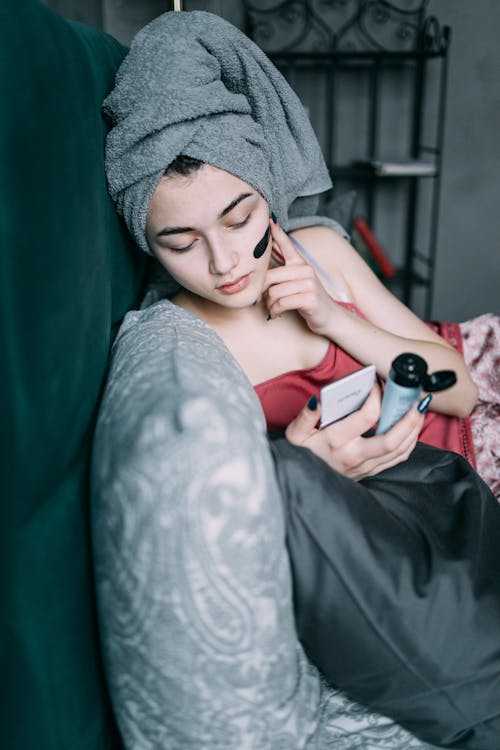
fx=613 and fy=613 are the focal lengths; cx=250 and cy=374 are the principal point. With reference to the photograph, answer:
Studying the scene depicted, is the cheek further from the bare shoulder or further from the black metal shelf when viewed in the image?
the black metal shelf

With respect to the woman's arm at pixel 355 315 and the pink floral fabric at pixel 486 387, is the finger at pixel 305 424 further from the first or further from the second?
the pink floral fabric at pixel 486 387

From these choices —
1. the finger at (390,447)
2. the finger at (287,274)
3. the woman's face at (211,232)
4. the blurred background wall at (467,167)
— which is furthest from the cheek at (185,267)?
the blurred background wall at (467,167)

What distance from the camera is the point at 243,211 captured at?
94cm

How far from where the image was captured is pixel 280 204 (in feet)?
3.59

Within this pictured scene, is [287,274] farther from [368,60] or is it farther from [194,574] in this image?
[368,60]

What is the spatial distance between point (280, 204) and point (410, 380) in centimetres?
47

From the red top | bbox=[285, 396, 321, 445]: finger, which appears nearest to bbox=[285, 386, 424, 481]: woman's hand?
bbox=[285, 396, 321, 445]: finger

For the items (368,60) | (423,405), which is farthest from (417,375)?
(368,60)

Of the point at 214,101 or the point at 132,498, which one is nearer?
the point at 132,498

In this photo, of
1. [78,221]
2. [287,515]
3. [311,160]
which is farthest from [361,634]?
[311,160]

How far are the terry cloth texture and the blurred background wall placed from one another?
202cm

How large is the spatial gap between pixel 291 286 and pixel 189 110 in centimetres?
33

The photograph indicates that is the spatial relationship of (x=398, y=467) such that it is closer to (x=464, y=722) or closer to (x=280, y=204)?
(x=464, y=722)

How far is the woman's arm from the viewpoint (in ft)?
3.50
